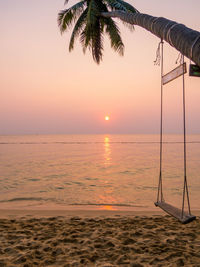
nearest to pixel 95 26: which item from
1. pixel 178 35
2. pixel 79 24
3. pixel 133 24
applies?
pixel 79 24

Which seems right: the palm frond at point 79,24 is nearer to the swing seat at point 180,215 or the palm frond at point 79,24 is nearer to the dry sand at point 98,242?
the dry sand at point 98,242

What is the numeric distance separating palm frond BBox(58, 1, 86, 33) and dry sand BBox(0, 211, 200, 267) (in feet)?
28.1

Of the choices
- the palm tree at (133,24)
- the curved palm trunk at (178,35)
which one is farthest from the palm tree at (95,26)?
the curved palm trunk at (178,35)

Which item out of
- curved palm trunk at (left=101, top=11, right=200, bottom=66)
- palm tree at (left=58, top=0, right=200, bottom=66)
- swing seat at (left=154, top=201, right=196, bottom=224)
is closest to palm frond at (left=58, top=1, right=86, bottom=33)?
palm tree at (left=58, top=0, right=200, bottom=66)

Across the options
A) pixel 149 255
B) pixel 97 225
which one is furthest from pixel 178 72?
pixel 97 225

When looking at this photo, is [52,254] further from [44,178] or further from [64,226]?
[44,178]

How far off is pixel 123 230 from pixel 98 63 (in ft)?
27.8

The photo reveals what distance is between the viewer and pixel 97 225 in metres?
5.16

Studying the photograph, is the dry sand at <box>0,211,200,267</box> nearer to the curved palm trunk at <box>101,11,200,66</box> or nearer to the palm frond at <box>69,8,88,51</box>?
the curved palm trunk at <box>101,11,200,66</box>

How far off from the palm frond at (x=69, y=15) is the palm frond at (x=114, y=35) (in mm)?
1352

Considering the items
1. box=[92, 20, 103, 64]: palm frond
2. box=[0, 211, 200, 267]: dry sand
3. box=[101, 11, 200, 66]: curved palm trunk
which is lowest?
box=[0, 211, 200, 267]: dry sand

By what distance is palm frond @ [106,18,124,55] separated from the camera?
1023 cm

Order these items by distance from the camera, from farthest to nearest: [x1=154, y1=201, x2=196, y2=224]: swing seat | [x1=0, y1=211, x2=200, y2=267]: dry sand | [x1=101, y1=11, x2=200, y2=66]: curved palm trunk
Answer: [x1=154, y1=201, x2=196, y2=224]: swing seat → [x1=0, y1=211, x2=200, y2=267]: dry sand → [x1=101, y1=11, x2=200, y2=66]: curved palm trunk

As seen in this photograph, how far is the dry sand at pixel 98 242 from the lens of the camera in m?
3.46
